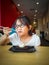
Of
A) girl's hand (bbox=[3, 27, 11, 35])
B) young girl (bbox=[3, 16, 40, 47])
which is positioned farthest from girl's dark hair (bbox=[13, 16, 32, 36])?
girl's hand (bbox=[3, 27, 11, 35])

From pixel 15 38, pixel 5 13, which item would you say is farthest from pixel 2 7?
pixel 15 38

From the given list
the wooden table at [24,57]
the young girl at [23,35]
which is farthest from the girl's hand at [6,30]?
the wooden table at [24,57]

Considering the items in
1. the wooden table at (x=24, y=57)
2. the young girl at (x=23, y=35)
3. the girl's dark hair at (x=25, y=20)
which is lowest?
the wooden table at (x=24, y=57)

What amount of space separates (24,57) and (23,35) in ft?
0.87

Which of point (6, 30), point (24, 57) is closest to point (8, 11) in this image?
point (6, 30)

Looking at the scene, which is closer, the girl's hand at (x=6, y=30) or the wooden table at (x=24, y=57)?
the wooden table at (x=24, y=57)

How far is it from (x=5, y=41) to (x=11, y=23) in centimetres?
16

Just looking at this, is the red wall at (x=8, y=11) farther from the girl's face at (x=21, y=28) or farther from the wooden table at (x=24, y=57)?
the wooden table at (x=24, y=57)

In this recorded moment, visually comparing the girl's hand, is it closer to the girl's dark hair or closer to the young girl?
the young girl

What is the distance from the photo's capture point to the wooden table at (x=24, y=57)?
30.6 inches

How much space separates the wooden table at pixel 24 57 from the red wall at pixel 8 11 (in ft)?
0.75

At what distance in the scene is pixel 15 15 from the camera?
1.16m

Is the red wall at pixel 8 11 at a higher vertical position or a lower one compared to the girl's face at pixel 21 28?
higher

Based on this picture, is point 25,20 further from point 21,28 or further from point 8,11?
point 8,11
